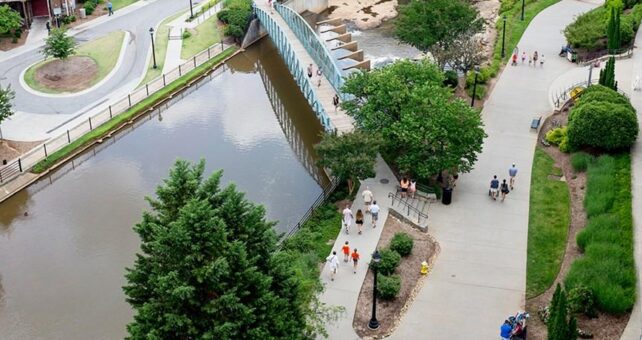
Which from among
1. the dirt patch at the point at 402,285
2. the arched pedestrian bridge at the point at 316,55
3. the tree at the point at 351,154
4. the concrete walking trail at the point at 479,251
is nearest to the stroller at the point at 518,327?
the concrete walking trail at the point at 479,251

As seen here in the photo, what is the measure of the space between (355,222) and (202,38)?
36629 mm

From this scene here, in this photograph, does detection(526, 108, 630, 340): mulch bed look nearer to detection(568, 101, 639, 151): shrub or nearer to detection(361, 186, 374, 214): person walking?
detection(568, 101, 639, 151): shrub

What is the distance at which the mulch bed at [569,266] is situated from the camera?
30.7 m

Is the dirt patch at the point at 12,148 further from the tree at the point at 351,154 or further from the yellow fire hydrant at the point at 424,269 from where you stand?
the yellow fire hydrant at the point at 424,269

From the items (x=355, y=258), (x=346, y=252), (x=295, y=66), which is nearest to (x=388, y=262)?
(x=355, y=258)

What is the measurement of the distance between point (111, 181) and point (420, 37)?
81.5ft

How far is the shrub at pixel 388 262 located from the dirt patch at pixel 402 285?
1.48ft

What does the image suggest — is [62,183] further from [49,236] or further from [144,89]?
[144,89]

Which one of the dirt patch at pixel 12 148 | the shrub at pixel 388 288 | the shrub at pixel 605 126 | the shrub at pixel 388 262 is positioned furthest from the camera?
the dirt patch at pixel 12 148

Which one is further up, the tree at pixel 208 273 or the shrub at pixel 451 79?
the tree at pixel 208 273

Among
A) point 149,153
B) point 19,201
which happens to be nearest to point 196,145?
point 149,153

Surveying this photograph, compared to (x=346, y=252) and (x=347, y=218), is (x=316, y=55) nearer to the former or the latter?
(x=347, y=218)

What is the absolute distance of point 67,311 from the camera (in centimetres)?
3566

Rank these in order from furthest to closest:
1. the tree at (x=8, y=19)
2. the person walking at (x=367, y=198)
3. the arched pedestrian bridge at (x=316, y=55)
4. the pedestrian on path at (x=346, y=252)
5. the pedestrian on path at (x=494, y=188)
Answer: the tree at (x=8, y=19), the arched pedestrian bridge at (x=316, y=55), the pedestrian on path at (x=494, y=188), the person walking at (x=367, y=198), the pedestrian on path at (x=346, y=252)
